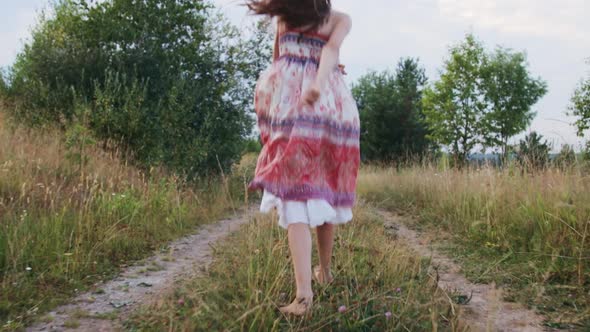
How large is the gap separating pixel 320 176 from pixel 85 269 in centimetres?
245

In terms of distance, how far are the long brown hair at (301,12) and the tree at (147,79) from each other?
6494 millimetres

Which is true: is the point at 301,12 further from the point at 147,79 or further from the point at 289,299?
the point at 147,79

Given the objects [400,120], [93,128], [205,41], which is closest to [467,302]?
[93,128]

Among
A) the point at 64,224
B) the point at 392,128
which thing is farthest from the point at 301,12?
the point at 392,128

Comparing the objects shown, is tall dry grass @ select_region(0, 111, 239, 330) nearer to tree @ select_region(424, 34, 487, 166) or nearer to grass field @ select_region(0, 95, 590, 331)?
grass field @ select_region(0, 95, 590, 331)

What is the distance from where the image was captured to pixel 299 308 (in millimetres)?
2574

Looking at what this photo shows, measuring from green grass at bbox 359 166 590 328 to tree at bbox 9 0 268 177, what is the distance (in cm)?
518

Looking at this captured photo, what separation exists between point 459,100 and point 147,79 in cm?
3132

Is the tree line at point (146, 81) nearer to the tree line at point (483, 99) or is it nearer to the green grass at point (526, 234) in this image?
the green grass at point (526, 234)

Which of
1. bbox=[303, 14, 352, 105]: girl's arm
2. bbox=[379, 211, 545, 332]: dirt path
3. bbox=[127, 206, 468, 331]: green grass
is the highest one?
bbox=[303, 14, 352, 105]: girl's arm

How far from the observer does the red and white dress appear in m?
2.63

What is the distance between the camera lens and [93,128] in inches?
347

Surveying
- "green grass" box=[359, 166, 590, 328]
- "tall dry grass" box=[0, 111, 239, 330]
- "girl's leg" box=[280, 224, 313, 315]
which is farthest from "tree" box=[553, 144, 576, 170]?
"girl's leg" box=[280, 224, 313, 315]

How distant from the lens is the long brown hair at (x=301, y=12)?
9.32 feet
